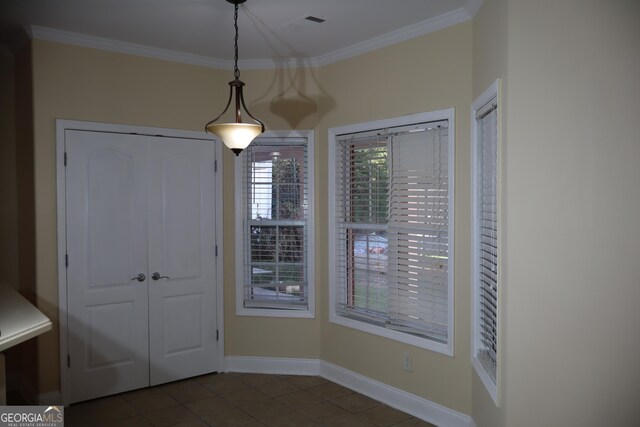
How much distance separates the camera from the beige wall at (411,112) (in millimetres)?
3344

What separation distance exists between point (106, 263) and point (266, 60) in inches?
86.3

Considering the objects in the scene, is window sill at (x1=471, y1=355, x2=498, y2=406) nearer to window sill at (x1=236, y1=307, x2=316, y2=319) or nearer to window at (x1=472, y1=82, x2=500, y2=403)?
window at (x1=472, y1=82, x2=500, y2=403)

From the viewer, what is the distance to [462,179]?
335 centimetres

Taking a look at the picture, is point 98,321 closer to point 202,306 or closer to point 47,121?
point 202,306

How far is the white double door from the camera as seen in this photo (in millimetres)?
3885

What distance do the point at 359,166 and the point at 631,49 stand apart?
Answer: 6.95 ft

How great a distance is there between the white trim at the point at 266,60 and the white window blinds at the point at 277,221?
697 mm

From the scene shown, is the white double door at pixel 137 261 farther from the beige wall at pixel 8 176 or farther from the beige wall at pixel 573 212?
the beige wall at pixel 573 212

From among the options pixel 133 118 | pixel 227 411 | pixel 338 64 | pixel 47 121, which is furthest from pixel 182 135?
pixel 227 411

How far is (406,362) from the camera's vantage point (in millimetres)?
3746

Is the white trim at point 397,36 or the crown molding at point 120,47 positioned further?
the crown molding at point 120,47

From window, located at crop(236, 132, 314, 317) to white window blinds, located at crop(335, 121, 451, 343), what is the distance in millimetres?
388

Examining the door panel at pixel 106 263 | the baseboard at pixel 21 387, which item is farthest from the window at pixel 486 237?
the baseboard at pixel 21 387

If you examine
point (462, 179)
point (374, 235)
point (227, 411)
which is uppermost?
point (462, 179)
